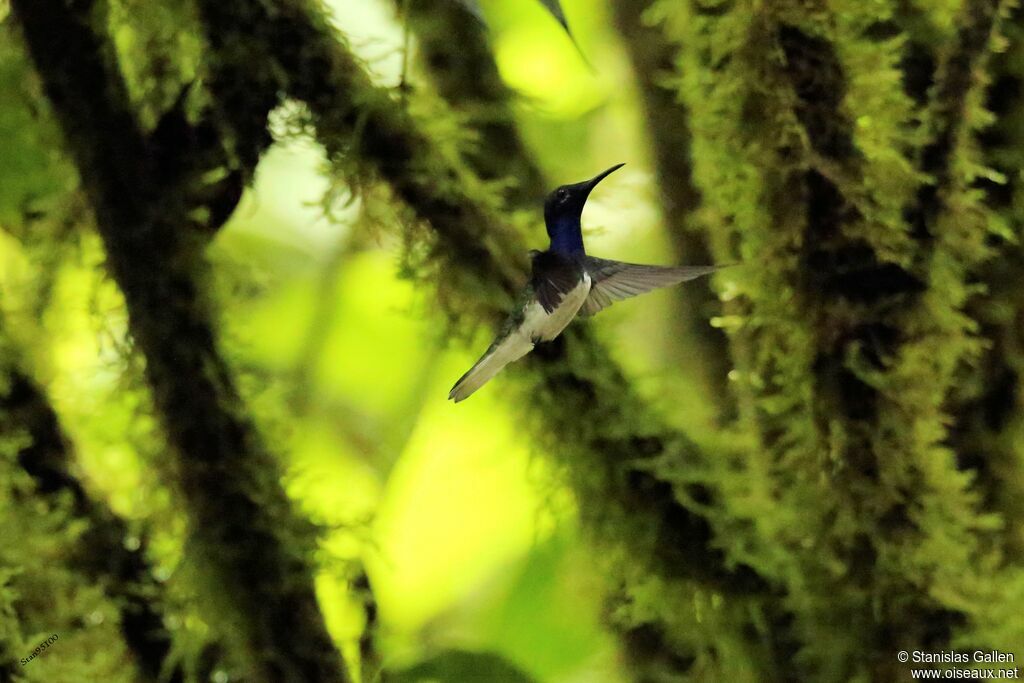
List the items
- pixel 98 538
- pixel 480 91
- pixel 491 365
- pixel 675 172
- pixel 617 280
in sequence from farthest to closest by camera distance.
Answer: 1. pixel 675 172
2. pixel 480 91
3. pixel 98 538
4. pixel 617 280
5. pixel 491 365

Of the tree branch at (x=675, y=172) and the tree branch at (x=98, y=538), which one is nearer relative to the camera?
the tree branch at (x=98, y=538)

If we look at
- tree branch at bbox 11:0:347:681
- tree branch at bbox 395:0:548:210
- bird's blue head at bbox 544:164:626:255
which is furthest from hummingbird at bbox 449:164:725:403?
tree branch at bbox 395:0:548:210

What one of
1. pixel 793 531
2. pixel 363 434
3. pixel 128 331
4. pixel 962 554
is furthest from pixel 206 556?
pixel 363 434

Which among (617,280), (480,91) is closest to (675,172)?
(480,91)

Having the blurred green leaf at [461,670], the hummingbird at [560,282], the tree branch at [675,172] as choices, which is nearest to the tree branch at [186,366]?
the blurred green leaf at [461,670]

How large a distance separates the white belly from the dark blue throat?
1.3 inches

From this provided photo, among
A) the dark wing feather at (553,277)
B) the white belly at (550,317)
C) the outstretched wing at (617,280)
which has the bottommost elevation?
the outstretched wing at (617,280)

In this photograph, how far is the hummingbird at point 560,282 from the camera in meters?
0.55

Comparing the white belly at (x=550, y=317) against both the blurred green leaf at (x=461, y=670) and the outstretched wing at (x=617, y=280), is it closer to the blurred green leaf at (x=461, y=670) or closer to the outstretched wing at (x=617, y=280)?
the outstretched wing at (x=617, y=280)

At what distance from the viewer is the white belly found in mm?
568

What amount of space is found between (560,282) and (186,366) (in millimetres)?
285

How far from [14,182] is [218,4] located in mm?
198

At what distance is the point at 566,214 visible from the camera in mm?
618

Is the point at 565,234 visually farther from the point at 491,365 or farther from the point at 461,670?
the point at 461,670
